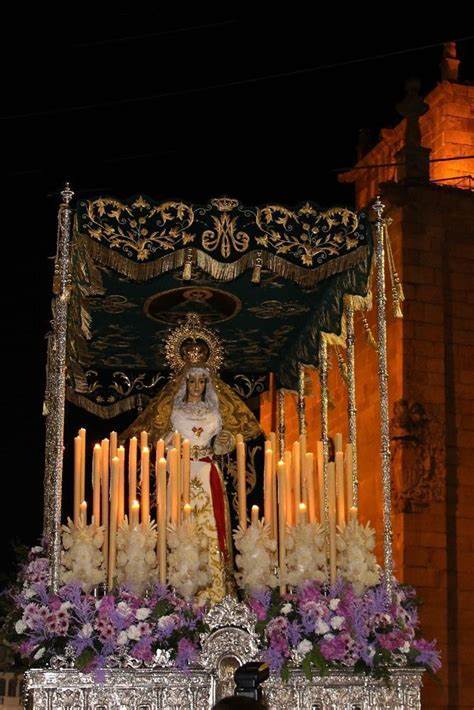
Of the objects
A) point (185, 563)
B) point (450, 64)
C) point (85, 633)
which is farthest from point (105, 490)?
point (450, 64)

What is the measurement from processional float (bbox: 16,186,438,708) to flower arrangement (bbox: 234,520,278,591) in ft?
0.04

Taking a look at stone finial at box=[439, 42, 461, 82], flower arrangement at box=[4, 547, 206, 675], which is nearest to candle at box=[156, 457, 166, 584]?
flower arrangement at box=[4, 547, 206, 675]

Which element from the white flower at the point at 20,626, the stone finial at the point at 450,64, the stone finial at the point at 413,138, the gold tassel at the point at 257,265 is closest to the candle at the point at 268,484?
the gold tassel at the point at 257,265

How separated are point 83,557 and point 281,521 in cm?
122

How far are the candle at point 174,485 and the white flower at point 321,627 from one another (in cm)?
107

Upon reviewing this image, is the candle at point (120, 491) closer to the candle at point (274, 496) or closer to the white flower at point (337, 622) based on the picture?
the candle at point (274, 496)

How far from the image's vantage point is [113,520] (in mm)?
7641

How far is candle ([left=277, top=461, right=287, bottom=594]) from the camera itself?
7.82 metres

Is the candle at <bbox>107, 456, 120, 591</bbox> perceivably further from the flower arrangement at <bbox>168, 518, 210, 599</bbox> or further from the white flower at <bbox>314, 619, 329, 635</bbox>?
the white flower at <bbox>314, 619, 329, 635</bbox>

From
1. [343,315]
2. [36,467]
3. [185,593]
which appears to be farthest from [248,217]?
[36,467]

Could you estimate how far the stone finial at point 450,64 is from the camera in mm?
17188

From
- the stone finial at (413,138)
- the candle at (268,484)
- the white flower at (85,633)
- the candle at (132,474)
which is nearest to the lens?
the white flower at (85,633)

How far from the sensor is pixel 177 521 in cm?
800

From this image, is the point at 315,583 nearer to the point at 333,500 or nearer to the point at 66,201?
the point at 333,500
